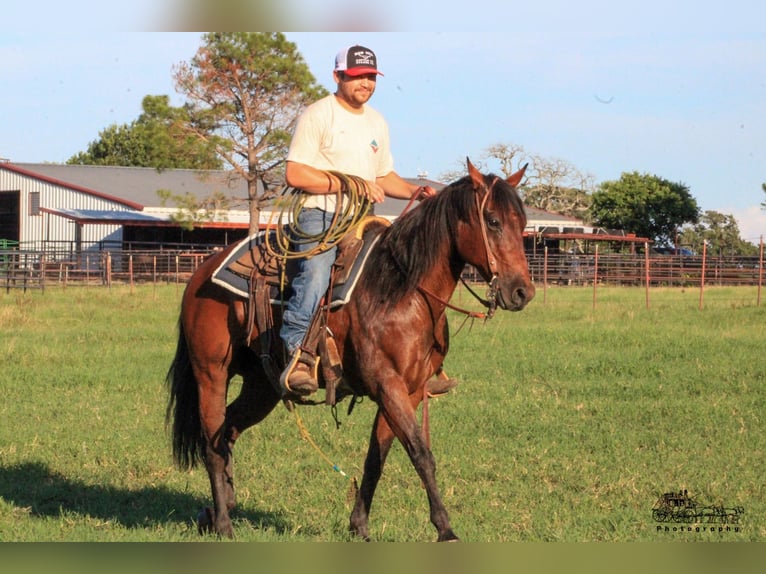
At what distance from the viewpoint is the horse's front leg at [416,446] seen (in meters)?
5.62

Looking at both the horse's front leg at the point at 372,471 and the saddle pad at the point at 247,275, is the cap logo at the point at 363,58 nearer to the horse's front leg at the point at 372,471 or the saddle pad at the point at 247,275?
the saddle pad at the point at 247,275

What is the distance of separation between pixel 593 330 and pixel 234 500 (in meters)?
12.9

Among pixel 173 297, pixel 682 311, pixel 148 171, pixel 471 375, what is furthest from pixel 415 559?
pixel 148 171

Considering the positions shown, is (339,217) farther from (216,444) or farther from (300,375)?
(216,444)

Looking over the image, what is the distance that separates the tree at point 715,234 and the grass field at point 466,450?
4638cm

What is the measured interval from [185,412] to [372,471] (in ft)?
6.12

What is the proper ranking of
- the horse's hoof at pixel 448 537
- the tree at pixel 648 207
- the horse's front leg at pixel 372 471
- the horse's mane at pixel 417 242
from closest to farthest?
the horse's hoof at pixel 448 537 < the horse's mane at pixel 417 242 < the horse's front leg at pixel 372 471 < the tree at pixel 648 207

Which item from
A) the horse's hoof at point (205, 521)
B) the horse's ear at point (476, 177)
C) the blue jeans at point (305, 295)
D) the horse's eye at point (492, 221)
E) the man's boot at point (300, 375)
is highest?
the horse's ear at point (476, 177)

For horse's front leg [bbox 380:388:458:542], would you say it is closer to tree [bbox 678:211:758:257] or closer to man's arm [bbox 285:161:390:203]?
man's arm [bbox 285:161:390:203]

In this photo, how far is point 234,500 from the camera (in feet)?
23.6

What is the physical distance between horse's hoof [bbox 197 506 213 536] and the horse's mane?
6.50 feet

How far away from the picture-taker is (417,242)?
621 cm

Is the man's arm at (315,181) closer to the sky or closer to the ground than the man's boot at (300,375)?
closer to the sky

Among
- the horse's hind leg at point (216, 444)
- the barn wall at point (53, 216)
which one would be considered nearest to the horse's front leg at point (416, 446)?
the horse's hind leg at point (216, 444)
